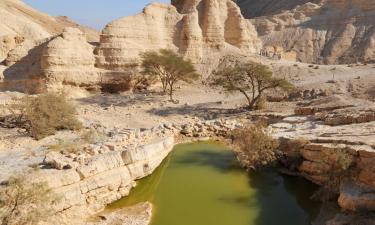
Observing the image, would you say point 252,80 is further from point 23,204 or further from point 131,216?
point 23,204

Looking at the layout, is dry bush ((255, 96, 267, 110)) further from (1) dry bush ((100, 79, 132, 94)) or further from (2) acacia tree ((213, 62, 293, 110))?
(1) dry bush ((100, 79, 132, 94))

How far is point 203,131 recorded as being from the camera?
17.3 m

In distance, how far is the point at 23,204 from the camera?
7.71 meters

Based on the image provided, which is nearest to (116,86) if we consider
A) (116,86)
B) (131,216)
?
(116,86)

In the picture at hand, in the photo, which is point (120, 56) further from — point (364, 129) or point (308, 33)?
point (308, 33)

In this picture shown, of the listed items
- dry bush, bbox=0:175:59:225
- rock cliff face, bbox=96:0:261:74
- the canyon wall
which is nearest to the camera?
dry bush, bbox=0:175:59:225

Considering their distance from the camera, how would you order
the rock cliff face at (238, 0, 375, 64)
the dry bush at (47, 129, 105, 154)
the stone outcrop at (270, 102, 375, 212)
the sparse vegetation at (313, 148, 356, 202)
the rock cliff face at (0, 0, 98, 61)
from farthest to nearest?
the rock cliff face at (238, 0, 375, 64)
the rock cliff face at (0, 0, 98, 61)
the dry bush at (47, 129, 105, 154)
the sparse vegetation at (313, 148, 356, 202)
the stone outcrop at (270, 102, 375, 212)

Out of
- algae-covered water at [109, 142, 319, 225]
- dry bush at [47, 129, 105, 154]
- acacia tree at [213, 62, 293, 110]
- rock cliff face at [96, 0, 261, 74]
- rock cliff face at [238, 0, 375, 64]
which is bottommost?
algae-covered water at [109, 142, 319, 225]

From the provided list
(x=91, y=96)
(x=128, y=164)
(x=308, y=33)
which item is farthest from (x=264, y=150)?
(x=308, y=33)

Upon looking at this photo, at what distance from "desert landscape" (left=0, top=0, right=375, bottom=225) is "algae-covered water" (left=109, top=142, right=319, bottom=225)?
6 centimetres

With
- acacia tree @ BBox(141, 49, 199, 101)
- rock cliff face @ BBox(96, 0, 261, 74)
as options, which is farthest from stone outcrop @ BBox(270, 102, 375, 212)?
rock cliff face @ BBox(96, 0, 261, 74)

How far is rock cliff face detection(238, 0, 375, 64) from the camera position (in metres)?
51.9

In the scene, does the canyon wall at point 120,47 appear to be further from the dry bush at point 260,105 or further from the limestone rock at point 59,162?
the limestone rock at point 59,162

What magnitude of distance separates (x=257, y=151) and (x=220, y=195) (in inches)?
101
